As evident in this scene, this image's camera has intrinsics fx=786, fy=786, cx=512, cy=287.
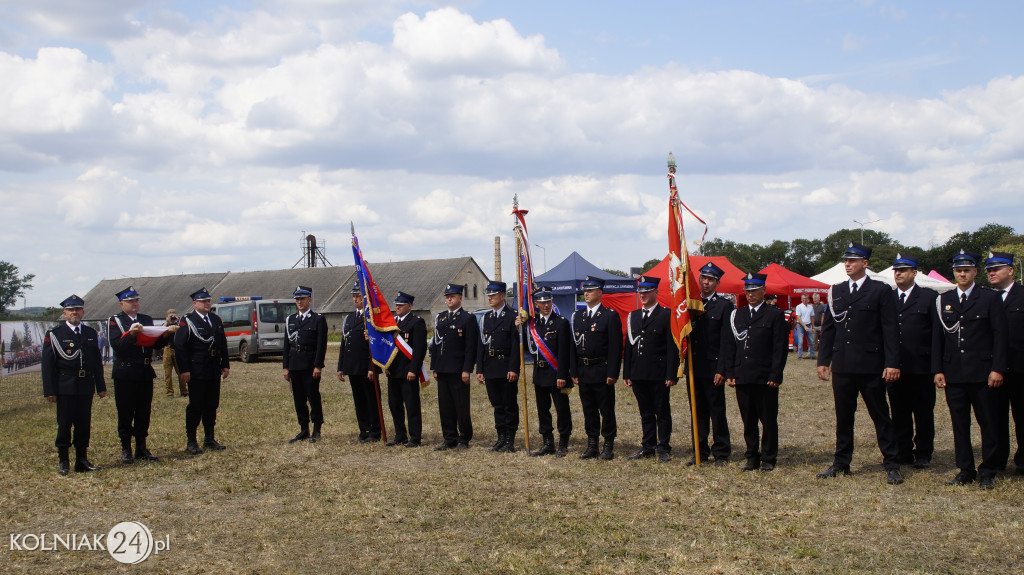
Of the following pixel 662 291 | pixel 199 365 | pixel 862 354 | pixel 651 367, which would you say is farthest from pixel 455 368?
pixel 662 291

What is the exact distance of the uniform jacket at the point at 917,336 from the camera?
720 centimetres

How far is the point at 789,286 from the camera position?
23.2 meters

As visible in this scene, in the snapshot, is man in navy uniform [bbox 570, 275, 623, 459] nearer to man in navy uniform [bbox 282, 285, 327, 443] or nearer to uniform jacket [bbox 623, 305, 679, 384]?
uniform jacket [bbox 623, 305, 679, 384]

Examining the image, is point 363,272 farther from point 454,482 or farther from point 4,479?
point 4,479

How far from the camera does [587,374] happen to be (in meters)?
8.39

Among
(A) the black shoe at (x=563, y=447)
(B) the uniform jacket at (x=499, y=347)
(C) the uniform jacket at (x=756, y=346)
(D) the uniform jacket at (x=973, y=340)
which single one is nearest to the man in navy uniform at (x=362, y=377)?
(B) the uniform jacket at (x=499, y=347)

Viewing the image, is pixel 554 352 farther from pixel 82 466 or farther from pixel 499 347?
pixel 82 466

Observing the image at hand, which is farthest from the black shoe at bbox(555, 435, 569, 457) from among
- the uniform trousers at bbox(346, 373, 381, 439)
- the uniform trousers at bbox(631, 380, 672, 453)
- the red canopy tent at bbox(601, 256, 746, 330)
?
the red canopy tent at bbox(601, 256, 746, 330)

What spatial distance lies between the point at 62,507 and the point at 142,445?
2122mm

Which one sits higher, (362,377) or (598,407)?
(362,377)

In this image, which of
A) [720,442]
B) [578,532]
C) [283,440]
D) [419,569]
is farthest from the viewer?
[283,440]

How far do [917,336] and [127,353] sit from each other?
8104 millimetres

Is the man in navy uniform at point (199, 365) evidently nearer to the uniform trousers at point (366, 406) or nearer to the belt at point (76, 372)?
the belt at point (76, 372)

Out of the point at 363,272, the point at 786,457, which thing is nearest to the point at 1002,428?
the point at 786,457
